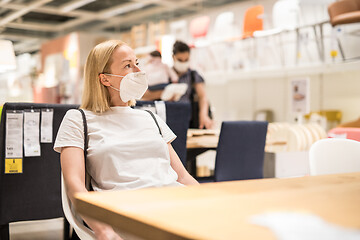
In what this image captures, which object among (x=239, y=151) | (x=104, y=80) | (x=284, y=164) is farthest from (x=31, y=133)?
(x=284, y=164)

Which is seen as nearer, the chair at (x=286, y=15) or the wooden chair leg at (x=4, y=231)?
the wooden chair leg at (x=4, y=231)

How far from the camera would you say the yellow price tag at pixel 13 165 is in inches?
100

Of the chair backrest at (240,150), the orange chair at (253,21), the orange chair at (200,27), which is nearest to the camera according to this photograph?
the chair backrest at (240,150)

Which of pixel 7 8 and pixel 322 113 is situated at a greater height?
pixel 7 8

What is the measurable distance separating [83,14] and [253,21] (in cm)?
416

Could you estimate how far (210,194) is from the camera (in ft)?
3.45

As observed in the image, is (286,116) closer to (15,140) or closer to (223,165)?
(223,165)

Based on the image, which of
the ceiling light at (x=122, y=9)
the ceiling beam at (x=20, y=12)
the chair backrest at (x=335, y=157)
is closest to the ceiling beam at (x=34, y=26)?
the ceiling beam at (x=20, y=12)

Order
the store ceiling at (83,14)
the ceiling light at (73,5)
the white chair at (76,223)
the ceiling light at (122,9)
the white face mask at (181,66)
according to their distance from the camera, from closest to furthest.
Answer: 1. the white chair at (76,223)
2. the white face mask at (181,66)
3. the store ceiling at (83,14)
4. the ceiling light at (73,5)
5. the ceiling light at (122,9)

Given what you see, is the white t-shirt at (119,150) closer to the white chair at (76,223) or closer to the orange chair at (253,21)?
the white chair at (76,223)

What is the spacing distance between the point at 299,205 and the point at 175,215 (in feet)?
0.89

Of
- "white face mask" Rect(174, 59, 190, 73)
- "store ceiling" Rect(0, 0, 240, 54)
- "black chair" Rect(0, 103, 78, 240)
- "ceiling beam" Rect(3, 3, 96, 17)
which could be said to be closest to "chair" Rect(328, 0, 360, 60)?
"white face mask" Rect(174, 59, 190, 73)

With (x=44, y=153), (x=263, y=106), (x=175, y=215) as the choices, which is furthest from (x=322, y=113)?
(x=175, y=215)

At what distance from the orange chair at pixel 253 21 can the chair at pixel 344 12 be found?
1433 mm
